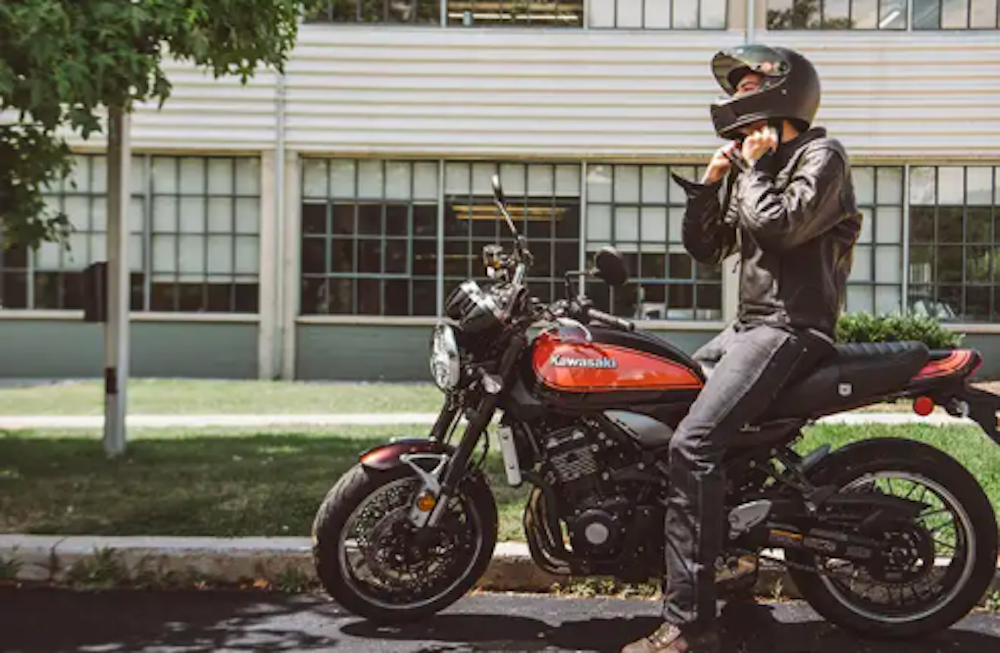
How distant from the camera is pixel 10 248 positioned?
7.77 metres

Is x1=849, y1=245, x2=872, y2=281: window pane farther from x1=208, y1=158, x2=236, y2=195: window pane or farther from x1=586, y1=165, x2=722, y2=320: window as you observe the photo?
x1=208, y1=158, x2=236, y2=195: window pane

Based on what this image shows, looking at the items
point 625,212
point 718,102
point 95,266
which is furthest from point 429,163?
point 718,102

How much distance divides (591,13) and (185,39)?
9133mm

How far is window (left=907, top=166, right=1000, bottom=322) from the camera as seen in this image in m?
14.1

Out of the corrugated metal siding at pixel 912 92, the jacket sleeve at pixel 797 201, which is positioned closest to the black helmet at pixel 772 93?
the jacket sleeve at pixel 797 201

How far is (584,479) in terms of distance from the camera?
4.14 metres

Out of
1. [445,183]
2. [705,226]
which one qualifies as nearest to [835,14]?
[445,183]

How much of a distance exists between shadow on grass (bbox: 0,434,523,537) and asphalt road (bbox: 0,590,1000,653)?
780 millimetres

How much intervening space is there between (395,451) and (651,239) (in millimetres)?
10873

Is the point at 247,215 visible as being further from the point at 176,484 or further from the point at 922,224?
the point at 922,224

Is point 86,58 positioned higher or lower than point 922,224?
higher

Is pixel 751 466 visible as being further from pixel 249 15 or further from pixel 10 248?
pixel 10 248

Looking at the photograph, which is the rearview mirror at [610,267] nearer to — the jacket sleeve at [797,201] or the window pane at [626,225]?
the jacket sleeve at [797,201]

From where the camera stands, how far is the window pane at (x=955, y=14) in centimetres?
1418
